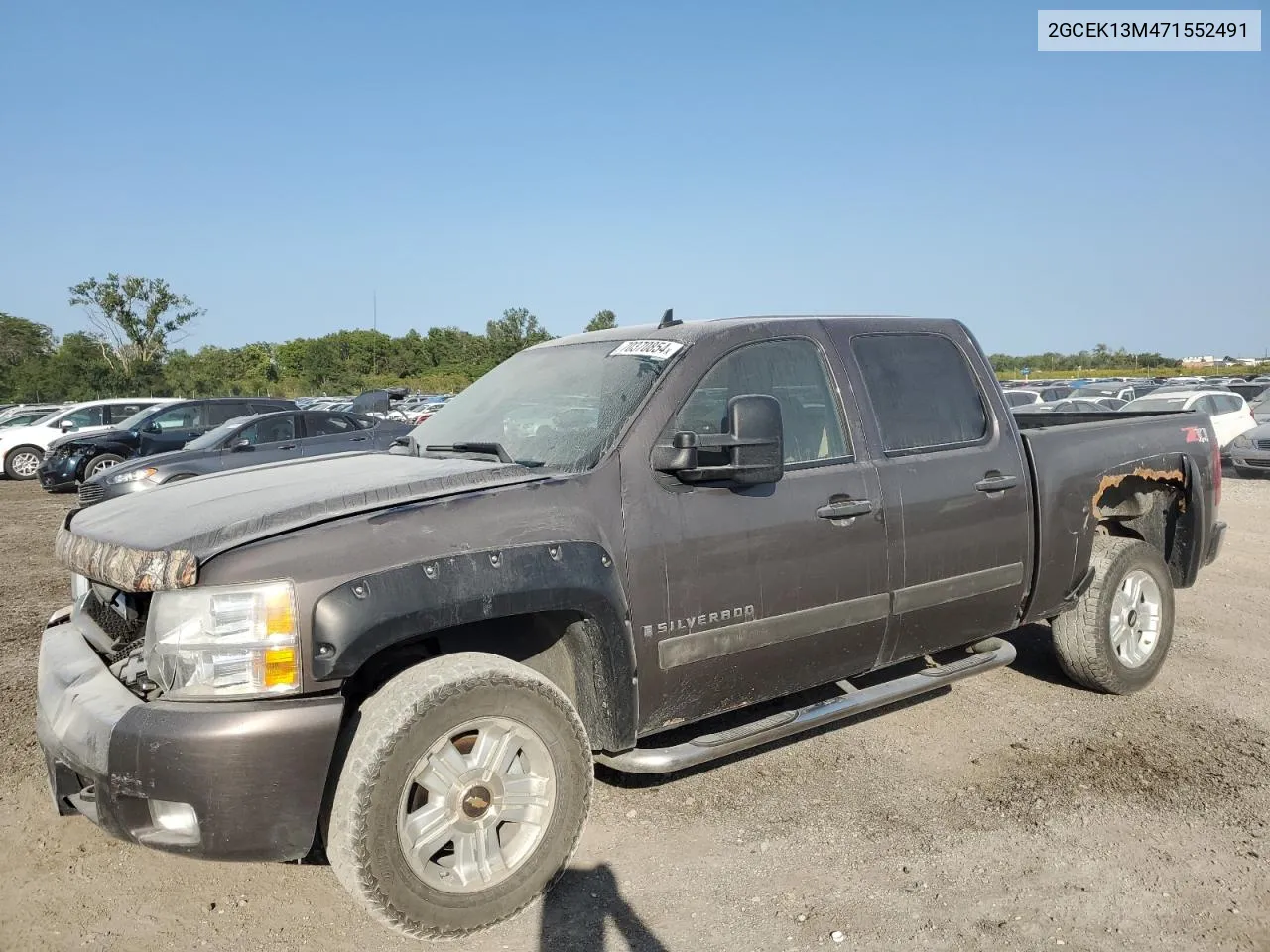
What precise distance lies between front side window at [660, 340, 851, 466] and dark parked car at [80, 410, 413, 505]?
7.89 m

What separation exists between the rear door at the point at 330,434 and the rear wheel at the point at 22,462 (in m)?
10.1

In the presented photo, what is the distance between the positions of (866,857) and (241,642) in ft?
7.23

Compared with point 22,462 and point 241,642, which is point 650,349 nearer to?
point 241,642

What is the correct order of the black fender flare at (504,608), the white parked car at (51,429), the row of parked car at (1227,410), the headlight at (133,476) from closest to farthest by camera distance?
the black fender flare at (504,608), the headlight at (133,476), the row of parked car at (1227,410), the white parked car at (51,429)

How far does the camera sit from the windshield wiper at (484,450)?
336 cm

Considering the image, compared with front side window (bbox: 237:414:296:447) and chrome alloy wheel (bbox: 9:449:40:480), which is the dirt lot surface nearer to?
front side window (bbox: 237:414:296:447)

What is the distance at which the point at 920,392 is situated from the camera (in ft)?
13.6

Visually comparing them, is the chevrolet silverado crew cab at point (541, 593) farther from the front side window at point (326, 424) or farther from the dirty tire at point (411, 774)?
the front side window at point (326, 424)

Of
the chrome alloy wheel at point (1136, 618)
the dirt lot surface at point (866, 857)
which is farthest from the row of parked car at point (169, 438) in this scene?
the chrome alloy wheel at point (1136, 618)

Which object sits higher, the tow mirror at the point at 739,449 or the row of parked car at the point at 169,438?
the tow mirror at the point at 739,449

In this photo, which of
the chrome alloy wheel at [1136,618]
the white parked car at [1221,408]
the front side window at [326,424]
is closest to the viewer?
the chrome alloy wheel at [1136,618]

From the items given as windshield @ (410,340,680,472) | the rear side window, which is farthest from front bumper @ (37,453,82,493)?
the rear side window

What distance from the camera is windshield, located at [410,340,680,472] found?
3338 mm

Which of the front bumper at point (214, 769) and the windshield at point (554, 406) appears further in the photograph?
the windshield at point (554, 406)
